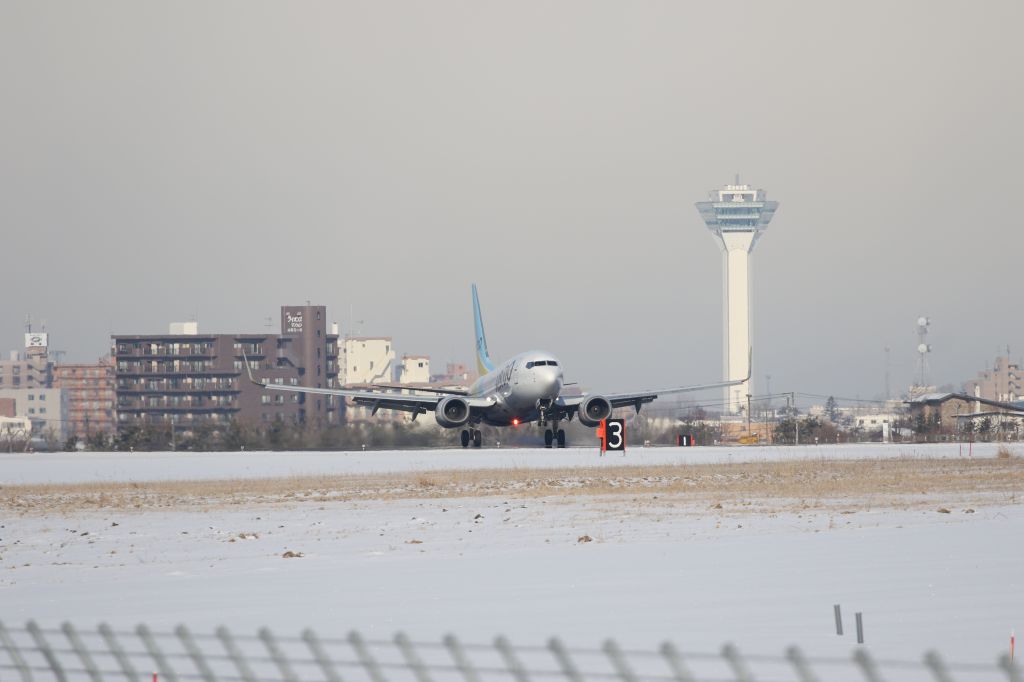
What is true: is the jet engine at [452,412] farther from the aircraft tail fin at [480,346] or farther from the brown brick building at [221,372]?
the brown brick building at [221,372]

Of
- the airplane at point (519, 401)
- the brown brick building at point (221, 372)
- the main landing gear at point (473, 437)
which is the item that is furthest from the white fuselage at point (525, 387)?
the brown brick building at point (221, 372)

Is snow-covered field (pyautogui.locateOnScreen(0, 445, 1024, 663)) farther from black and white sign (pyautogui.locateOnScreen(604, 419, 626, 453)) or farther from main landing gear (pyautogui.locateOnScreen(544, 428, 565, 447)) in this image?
main landing gear (pyautogui.locateOnScreen(544, 428, 565, 447))

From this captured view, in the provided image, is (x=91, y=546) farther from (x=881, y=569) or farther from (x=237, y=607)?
(x=881, y=569)

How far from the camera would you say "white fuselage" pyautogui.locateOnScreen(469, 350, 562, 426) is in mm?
57031

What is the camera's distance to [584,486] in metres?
34.6

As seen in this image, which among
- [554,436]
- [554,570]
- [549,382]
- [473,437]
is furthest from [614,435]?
[554,570]

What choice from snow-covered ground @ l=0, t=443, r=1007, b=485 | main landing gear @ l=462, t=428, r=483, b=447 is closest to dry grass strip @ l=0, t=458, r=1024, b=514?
snow-covered ground @ l=0, t=443, r=1007, b=485

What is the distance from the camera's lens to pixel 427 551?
64.6ft

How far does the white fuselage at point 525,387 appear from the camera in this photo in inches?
2245

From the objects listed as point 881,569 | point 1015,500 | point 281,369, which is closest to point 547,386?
point 1015,500

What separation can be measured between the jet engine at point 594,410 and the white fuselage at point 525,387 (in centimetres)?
271

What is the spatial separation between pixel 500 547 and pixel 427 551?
1.08 m

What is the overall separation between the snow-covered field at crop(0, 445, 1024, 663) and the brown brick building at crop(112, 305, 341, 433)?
129055 millimetres

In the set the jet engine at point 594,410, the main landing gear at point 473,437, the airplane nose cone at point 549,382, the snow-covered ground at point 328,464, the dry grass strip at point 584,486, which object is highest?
the airplane nose cone at point 549,382
